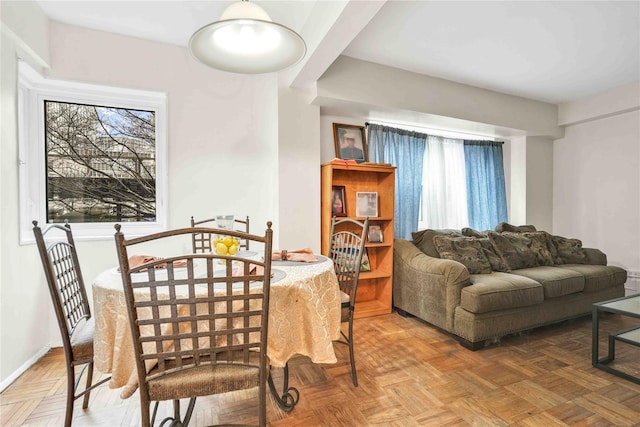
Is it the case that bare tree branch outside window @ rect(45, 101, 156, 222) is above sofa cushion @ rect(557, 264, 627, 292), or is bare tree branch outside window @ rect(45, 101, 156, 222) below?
above

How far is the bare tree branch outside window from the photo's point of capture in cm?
258

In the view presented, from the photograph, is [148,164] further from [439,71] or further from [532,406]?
[532,406]

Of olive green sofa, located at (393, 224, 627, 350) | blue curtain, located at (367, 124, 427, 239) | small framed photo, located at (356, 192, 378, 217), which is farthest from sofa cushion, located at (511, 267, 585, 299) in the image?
small framed photo, located at (356, 192, 378, 217)

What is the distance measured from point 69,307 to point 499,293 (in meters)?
2.85

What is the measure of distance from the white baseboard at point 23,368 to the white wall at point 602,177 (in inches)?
235

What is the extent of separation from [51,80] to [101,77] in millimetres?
343

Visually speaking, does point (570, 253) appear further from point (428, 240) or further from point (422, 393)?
point (422, 393)

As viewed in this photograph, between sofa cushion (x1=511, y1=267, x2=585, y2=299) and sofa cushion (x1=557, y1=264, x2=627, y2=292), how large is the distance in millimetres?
110

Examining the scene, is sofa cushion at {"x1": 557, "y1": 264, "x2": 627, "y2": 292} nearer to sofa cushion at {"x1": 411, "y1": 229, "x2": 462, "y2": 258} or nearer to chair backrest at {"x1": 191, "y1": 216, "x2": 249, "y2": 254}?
sofa cushion at {"x1": 411, "y1": 229, "x2": 462, "y2": 258}

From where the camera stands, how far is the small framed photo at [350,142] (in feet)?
11.1

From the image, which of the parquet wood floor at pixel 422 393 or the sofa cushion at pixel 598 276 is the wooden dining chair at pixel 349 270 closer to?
the parquet wood floor at pixel 422 393

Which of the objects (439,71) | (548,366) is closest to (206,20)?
(439,71)

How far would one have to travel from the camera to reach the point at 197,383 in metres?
1.09

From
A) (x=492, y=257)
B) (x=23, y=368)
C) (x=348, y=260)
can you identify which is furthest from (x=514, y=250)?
(x=23, y=368)
